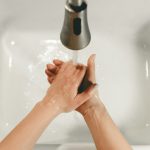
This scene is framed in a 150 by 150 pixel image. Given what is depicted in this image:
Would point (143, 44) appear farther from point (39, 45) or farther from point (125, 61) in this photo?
point (39, 45)

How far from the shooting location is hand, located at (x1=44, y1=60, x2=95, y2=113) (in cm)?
81

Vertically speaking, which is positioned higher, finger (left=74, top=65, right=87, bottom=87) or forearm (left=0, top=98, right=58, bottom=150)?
finger (left=74, top=65, right=87, bottom=87)

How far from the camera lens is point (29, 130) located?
75 cm

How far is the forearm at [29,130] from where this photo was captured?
0.73 metres

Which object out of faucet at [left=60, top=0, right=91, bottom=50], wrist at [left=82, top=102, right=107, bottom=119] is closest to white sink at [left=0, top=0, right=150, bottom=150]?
wrist at [left=82, top=102, right=107, bottom=119]

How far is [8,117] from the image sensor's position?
1114 mm

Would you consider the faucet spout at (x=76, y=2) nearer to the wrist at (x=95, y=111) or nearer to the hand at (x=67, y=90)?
the hand at (x=67, y=90)

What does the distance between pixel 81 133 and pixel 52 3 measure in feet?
1.48

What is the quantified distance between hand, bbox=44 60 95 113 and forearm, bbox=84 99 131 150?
0.18 ft

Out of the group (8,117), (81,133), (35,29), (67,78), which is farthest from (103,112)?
(35,29)

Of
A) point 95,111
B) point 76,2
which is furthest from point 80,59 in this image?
point 76,2

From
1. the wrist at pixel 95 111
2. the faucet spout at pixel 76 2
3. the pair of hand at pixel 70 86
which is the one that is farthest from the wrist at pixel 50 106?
the faucet spout at pixel 76 2

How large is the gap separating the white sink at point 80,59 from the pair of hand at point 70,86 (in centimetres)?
28

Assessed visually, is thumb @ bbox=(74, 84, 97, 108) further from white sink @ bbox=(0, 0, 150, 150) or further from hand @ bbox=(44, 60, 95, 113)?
white sink @ bbox=(0, 0, 150, 150)
